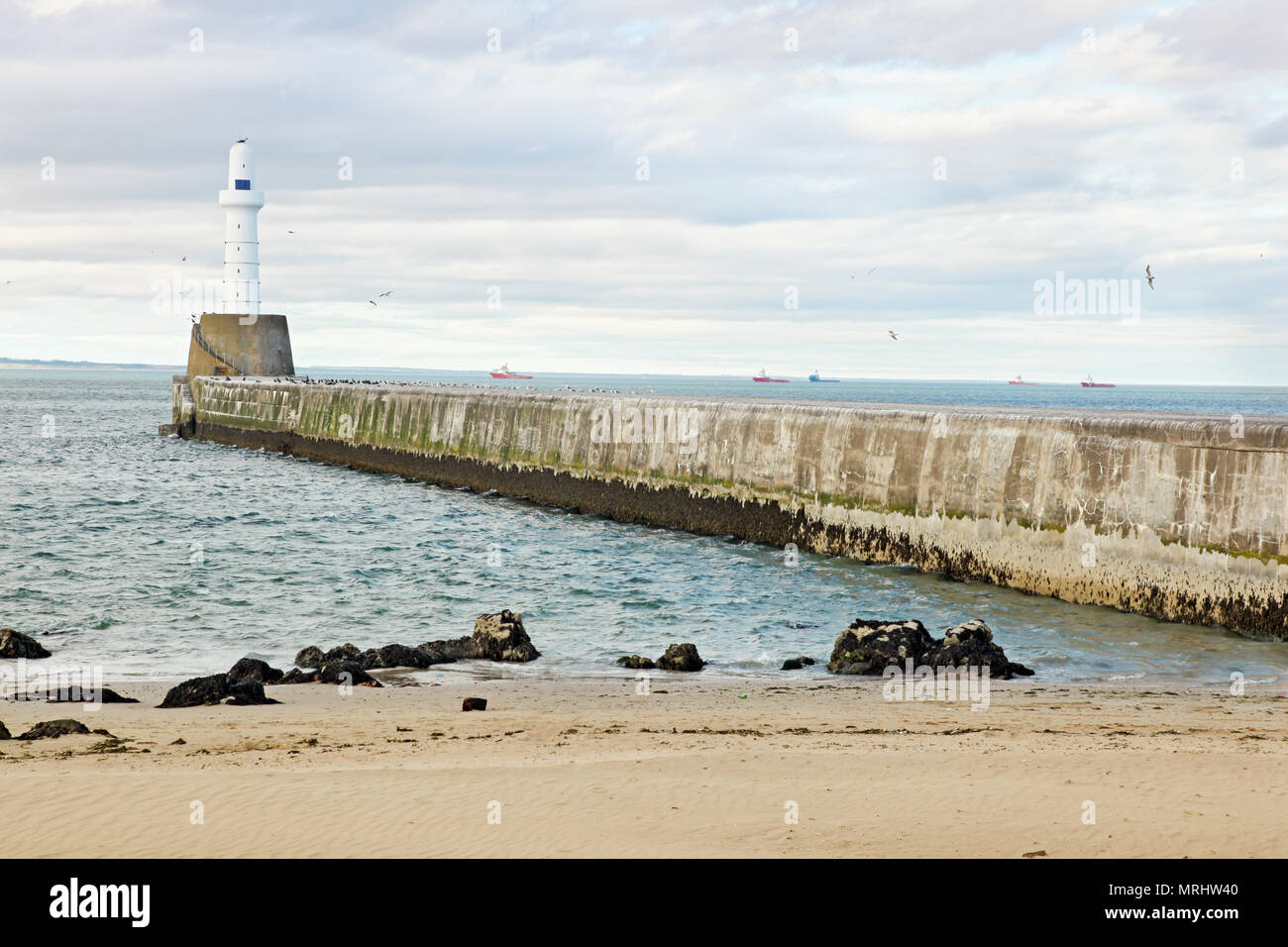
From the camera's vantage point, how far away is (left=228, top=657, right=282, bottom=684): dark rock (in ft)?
41.4

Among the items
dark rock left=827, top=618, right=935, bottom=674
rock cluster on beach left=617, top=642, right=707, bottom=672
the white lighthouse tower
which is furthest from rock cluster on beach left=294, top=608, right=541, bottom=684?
the white lighthouse tower

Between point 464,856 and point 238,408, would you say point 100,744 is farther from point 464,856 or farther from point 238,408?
point 238,408

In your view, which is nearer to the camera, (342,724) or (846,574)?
(342,724)

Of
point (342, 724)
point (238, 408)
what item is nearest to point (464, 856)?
point (342, 724)

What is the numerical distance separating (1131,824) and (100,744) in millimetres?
7236

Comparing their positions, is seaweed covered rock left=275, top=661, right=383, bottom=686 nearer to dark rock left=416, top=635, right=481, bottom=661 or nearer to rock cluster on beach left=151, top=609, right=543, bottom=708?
rock cluster on beach left=151, top=609, right=543, bottom=708

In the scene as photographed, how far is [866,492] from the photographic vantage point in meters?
23.5

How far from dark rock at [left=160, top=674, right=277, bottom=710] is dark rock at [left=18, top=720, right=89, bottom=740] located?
5.39 feet

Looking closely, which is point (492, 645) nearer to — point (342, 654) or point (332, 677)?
point (342, 654)

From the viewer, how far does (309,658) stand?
45.5ft

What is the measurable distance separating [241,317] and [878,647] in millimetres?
53659

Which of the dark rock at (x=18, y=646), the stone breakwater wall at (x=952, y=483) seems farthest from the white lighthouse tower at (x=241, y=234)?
the dark rock at (x=18, y=646)

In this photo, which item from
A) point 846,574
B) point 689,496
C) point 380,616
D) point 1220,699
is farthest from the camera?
point 689,496

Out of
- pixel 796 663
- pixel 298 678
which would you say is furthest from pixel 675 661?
pixel 298 678
